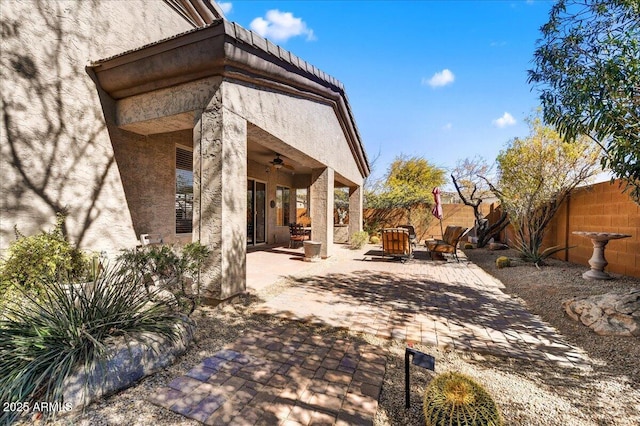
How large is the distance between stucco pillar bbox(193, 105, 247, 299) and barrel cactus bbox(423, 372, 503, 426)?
318 centimetres

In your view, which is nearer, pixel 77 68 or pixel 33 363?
pixel 33 363

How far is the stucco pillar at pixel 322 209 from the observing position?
8.51 m

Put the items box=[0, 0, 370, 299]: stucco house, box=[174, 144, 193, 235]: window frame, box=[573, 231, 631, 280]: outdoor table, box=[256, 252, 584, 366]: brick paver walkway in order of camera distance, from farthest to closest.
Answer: box=[174, 144, 193, 235]: window frame → box=[573, 231, 631, 280]: outdoor table → box=[0, 0, 370, 299]: stucco house → box=[256, 252, 584, 366]: brick paver walkway

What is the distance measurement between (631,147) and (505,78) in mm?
4678

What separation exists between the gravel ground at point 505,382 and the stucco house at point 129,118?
1.18 meters

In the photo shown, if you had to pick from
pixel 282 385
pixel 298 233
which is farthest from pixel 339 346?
pixel 298 233

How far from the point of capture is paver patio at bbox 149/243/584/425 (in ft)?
6.95

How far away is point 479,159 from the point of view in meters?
22.8

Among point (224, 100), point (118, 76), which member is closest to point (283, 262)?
point (224, 100)

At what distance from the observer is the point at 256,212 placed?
1098 centimetres

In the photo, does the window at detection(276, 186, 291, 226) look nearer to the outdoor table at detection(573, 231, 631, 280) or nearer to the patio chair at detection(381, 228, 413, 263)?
the patio chair at detection(381, 228, 413, 263)

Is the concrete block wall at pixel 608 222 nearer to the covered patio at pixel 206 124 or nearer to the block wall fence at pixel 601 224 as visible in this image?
the block wall fence at pixel 601 224

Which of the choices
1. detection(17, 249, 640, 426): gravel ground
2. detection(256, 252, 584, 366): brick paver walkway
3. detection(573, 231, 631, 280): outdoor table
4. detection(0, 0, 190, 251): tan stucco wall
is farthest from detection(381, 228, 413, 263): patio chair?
detection(0, 0, 190, 251): tan stucco wall

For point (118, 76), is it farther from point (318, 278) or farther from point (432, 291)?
point (432, 291)
